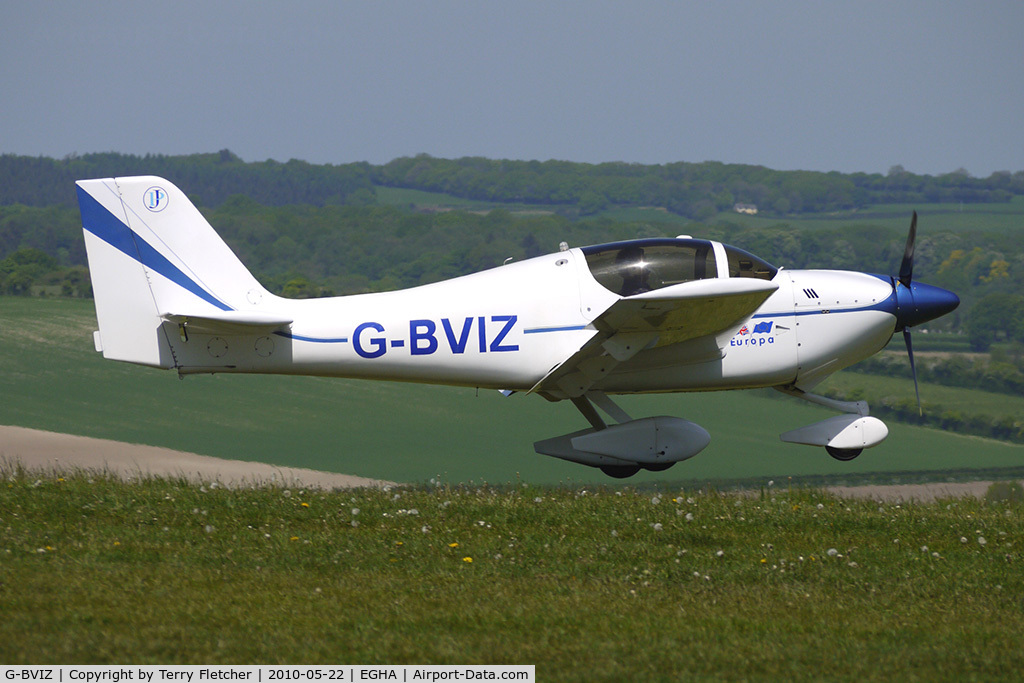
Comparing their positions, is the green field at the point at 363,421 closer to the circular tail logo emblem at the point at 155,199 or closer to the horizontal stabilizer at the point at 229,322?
the horizontal stabilizer at the point at 229,322

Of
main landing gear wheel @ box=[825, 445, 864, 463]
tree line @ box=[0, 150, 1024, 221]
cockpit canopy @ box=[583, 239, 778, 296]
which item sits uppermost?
tree line @ box=[0, 150, 1024, 221]

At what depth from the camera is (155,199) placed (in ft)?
40.0

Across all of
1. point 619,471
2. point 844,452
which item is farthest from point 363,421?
point 844,452

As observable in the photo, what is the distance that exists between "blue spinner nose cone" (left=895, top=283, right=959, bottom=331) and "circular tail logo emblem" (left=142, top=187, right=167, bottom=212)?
8.89 metres

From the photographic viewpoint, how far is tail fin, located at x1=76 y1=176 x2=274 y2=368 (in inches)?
475

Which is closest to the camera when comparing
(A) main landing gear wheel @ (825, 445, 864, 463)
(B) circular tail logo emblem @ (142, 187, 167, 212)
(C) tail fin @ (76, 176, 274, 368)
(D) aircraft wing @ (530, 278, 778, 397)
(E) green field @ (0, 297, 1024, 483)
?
(D) aircraft wing @ (530, 278, 778, 397)

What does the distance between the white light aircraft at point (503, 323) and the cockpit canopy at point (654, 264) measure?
0.02m

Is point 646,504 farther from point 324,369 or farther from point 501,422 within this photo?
point 501,422

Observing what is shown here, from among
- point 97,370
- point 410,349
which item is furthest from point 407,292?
point 97,370

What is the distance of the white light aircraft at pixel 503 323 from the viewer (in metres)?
12.1

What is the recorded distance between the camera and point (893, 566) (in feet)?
26.5

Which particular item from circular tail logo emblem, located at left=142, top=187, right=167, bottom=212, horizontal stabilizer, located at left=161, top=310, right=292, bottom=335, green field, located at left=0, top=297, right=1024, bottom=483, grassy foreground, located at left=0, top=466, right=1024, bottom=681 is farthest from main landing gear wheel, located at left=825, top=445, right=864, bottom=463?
green field, located at left=0, top=297, right=1024, bottom=483

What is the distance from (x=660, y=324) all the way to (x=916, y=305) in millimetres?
3669

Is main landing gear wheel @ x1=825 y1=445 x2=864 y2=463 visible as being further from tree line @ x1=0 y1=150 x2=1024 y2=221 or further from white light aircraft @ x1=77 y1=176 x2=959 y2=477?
tree line @ x1=0 y1=150 x2=1024 y2=221
